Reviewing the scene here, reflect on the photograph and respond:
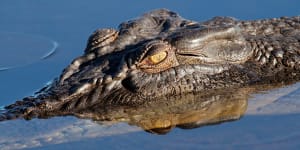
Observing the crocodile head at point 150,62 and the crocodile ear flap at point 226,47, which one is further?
the crocodile ear flap at point 226,47

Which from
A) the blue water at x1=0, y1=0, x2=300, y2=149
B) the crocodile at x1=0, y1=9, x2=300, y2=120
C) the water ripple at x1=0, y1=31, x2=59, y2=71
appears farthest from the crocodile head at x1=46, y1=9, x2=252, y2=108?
the water ripple at x1=0, y1=31, x2=59, y2=71

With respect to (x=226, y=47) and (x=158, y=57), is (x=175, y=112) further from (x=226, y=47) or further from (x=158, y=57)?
(x=226, y=47)

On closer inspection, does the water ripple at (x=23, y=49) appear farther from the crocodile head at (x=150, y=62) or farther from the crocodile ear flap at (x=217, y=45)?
the crocodile ear flap at (x=217, y=45)

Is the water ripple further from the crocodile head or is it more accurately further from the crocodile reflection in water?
the crocodile reflection in water

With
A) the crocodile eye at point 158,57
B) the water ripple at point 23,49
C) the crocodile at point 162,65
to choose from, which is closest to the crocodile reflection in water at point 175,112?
the crocodile at point 162,65

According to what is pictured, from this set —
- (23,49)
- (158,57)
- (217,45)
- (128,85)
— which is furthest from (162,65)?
(23,49)

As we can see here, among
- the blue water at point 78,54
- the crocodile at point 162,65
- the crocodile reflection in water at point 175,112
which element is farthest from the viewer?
the crocodile at point 162,65
